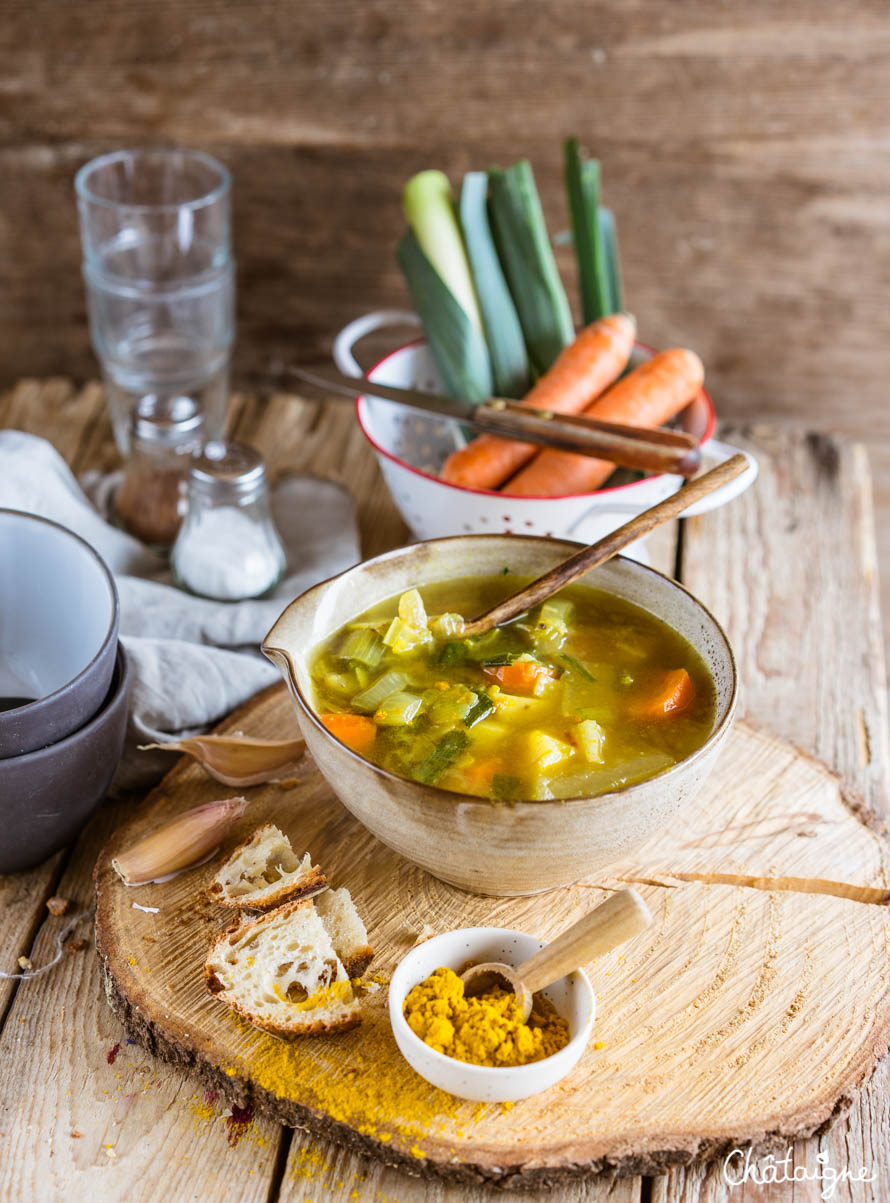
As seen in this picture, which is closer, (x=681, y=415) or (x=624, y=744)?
(x=624, y=744)

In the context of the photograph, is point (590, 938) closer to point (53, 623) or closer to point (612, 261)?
point (53, 623)

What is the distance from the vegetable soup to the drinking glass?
125 centimetres

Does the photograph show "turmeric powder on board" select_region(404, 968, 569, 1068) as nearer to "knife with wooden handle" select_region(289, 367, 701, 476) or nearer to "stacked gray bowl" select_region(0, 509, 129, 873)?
"stacked gray bowl" select_region(0, 509, 129, 873)

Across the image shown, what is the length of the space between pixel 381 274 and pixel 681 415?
0.99 m

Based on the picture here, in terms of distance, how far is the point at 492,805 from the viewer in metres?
1.39

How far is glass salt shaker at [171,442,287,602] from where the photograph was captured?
2305 mm

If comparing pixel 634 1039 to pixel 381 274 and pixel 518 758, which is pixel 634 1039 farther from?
pixel 381 274

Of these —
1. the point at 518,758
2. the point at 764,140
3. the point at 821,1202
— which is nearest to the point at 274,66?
the point at 764,140

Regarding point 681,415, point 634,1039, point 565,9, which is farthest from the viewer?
point 565,9

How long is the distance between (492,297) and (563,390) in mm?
300

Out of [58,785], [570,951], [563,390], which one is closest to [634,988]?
[570,951]

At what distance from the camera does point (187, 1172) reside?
1.40 m

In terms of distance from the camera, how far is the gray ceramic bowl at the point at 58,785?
1.63 m

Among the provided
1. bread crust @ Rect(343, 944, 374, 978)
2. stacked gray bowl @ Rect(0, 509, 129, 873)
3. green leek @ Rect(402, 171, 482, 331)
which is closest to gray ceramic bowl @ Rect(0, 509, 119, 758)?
stacked gray bowl @ Rect(0, 509, 129, 873)
